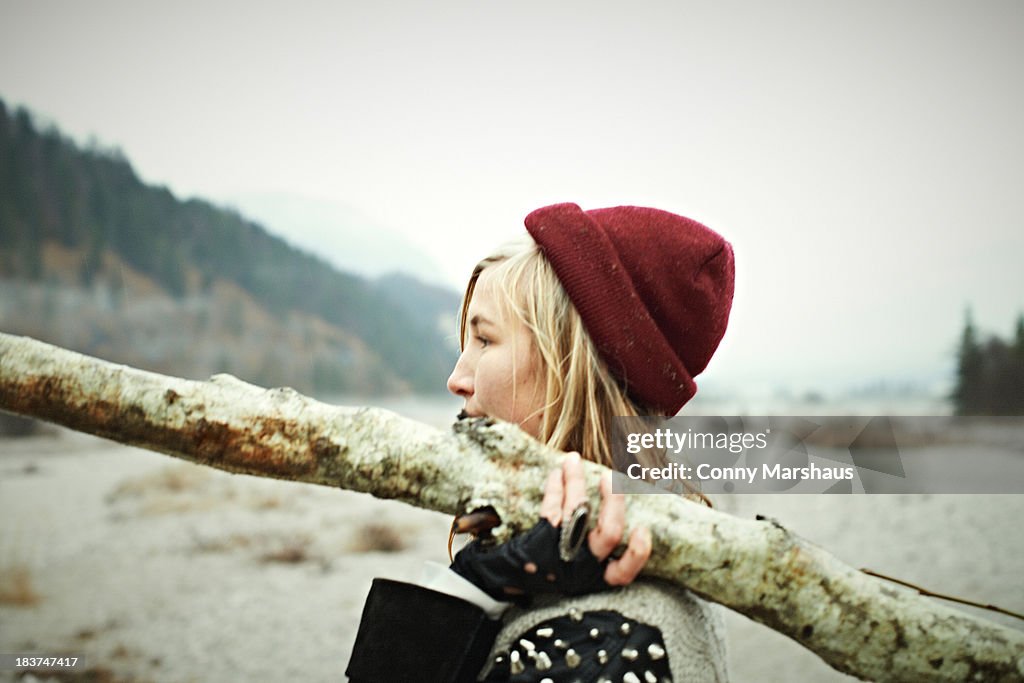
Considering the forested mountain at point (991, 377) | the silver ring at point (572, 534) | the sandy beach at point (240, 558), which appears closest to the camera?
the silver ring at point (572, 534)

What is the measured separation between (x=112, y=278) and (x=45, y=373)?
39.2 meters

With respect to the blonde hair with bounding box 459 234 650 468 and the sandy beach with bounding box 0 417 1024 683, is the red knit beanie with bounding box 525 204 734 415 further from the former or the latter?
the sandy beach with bounding box 0 417 1024 683

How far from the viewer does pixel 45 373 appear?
3.72ft

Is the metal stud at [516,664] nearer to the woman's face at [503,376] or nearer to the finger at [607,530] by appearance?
the finger at [607,530]

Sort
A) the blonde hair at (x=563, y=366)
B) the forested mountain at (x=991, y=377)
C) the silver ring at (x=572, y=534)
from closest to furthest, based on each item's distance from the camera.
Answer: the silver ring at (x=572, y=534) → the blonde hair at (x=563, y=366) → the forested mountain at (x=991, y=377)

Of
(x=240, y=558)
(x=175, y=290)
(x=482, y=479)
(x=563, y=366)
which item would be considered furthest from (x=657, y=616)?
(x=175, y=290)

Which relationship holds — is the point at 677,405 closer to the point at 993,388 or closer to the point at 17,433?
the point at 17,433

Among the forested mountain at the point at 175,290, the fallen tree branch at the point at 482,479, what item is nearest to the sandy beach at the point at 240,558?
the fallen tree branch at the point at 482,479

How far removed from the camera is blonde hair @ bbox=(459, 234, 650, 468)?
1.29 m

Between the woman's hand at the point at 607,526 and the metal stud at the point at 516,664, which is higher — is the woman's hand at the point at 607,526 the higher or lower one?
the higher one

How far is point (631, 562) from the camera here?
0.99 meters

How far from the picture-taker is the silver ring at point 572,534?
0.97 m

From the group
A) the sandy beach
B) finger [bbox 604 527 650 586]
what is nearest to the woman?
finger [bbox 604 527 650 586]

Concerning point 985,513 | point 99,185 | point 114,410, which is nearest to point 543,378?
point 114,410
